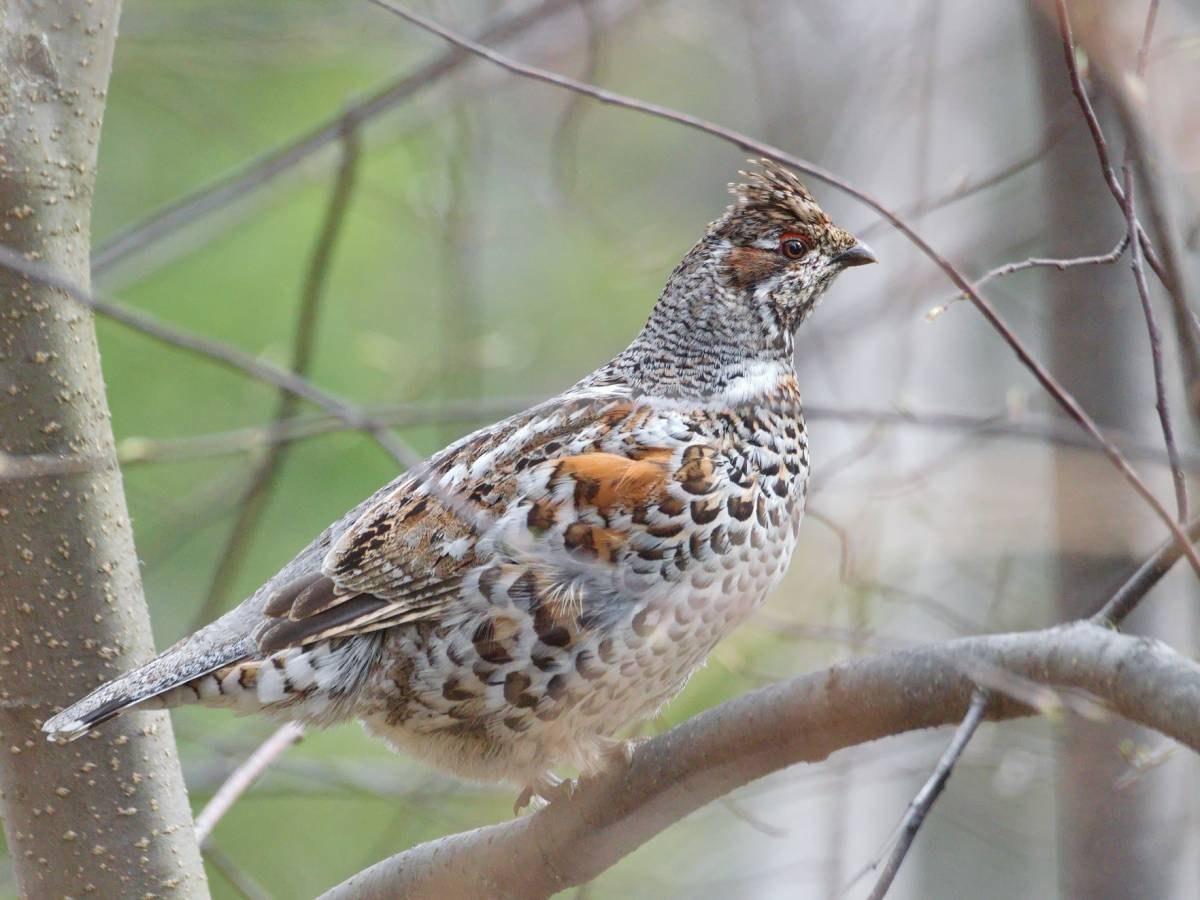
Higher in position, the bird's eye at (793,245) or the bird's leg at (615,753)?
the bird's eye at (793,245)

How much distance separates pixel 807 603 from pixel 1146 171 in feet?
6.98

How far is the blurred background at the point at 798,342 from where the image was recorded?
4035 mm

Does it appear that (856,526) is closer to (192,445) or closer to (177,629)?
Result: (192,445)

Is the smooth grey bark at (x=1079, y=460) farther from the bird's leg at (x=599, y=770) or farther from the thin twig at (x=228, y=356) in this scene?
the thin twig at (x=228, y=356)

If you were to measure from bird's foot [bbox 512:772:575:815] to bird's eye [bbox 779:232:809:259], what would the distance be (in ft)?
5.11

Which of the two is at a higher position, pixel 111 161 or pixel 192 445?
pixel 111 161

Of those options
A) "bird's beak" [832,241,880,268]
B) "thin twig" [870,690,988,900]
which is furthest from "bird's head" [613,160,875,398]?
"thin twig" [870,690,988,900]

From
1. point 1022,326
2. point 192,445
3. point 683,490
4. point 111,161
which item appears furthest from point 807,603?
point 111,161

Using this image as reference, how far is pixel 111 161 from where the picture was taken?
9672 mm

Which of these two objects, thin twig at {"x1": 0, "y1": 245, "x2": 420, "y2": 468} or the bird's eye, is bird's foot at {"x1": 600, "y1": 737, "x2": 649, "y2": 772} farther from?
the bird's eye

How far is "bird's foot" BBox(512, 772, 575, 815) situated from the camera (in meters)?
3.24

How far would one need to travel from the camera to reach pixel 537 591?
327 cm

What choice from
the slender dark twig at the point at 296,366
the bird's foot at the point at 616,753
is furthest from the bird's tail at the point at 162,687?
the bird's foot at the point at 616,753

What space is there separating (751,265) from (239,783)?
193 centimetres
